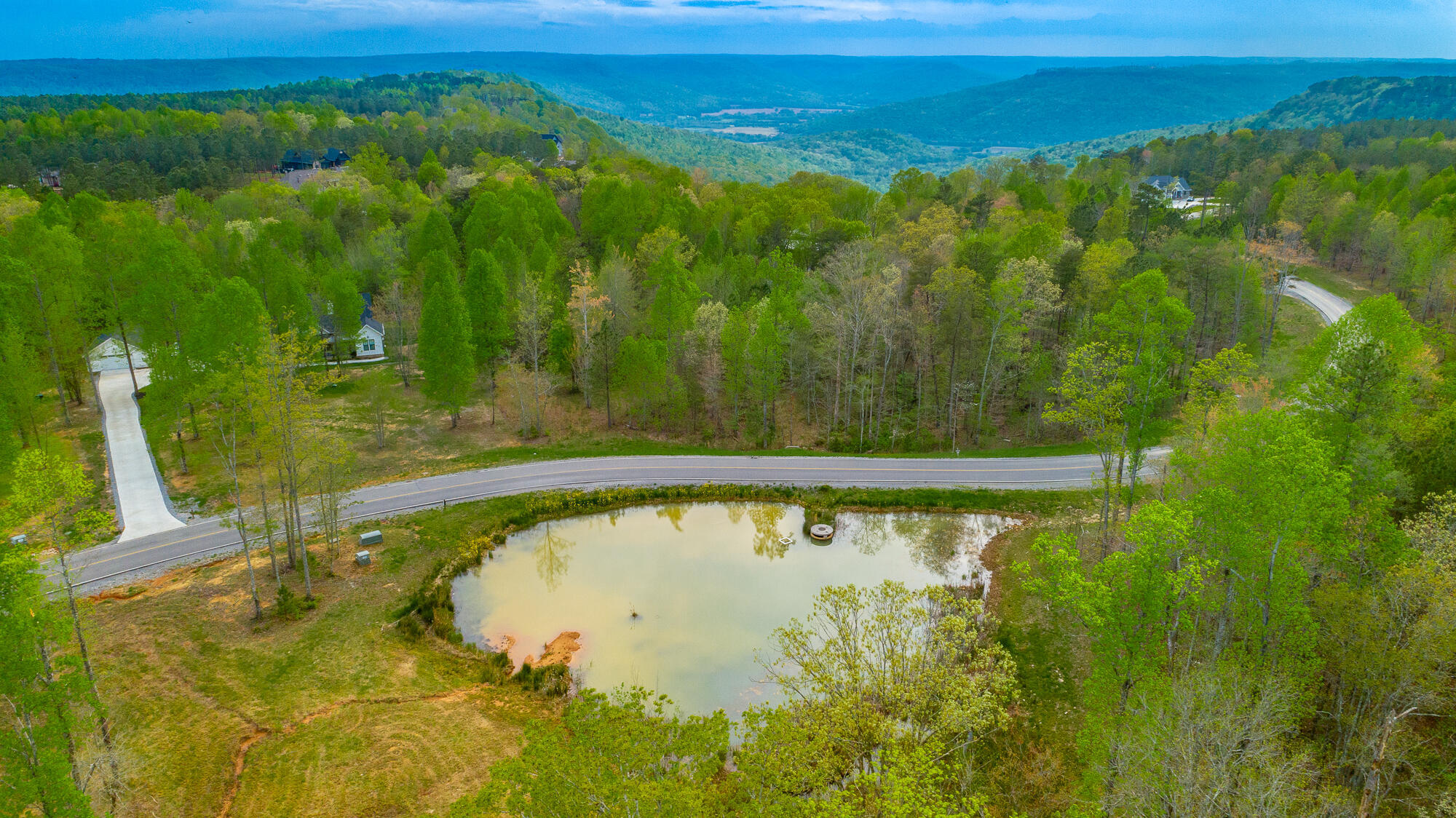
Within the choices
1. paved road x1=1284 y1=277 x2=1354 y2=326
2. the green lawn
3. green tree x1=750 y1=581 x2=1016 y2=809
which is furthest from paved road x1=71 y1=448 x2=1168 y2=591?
paved road x1=1284 y1=277 x2=1354 y2=326

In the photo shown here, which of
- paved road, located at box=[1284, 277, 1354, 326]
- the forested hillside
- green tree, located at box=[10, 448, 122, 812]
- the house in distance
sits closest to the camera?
green tree, located at box=[10, 448, 122, 812]

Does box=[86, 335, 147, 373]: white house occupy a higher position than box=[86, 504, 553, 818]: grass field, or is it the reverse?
box=[86, 335, 147, 373]: white house

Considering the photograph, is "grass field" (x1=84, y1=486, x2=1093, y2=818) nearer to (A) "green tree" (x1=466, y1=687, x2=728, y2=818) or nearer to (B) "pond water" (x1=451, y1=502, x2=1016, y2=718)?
(B) "pond water" (x1=451, y1=502, x2=1016, y2=718)

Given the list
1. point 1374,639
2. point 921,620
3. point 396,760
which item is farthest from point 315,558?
point 1374,639

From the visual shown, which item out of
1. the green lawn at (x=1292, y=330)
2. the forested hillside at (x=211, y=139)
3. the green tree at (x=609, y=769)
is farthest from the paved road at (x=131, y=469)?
the green lawn at (x=1292, y=330)

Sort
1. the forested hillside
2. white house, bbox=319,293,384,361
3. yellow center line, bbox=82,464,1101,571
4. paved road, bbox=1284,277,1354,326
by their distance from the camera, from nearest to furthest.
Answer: yellow center line, bbox=82,464,1101,571, paved road, bbox=1284,277,1354,326, white house, bbox=319,293,384,361, the forested hillside

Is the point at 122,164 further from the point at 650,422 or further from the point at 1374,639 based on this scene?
the point at 1374,639

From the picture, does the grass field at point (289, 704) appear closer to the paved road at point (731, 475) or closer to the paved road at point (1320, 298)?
the paved road at point (731, 475)
